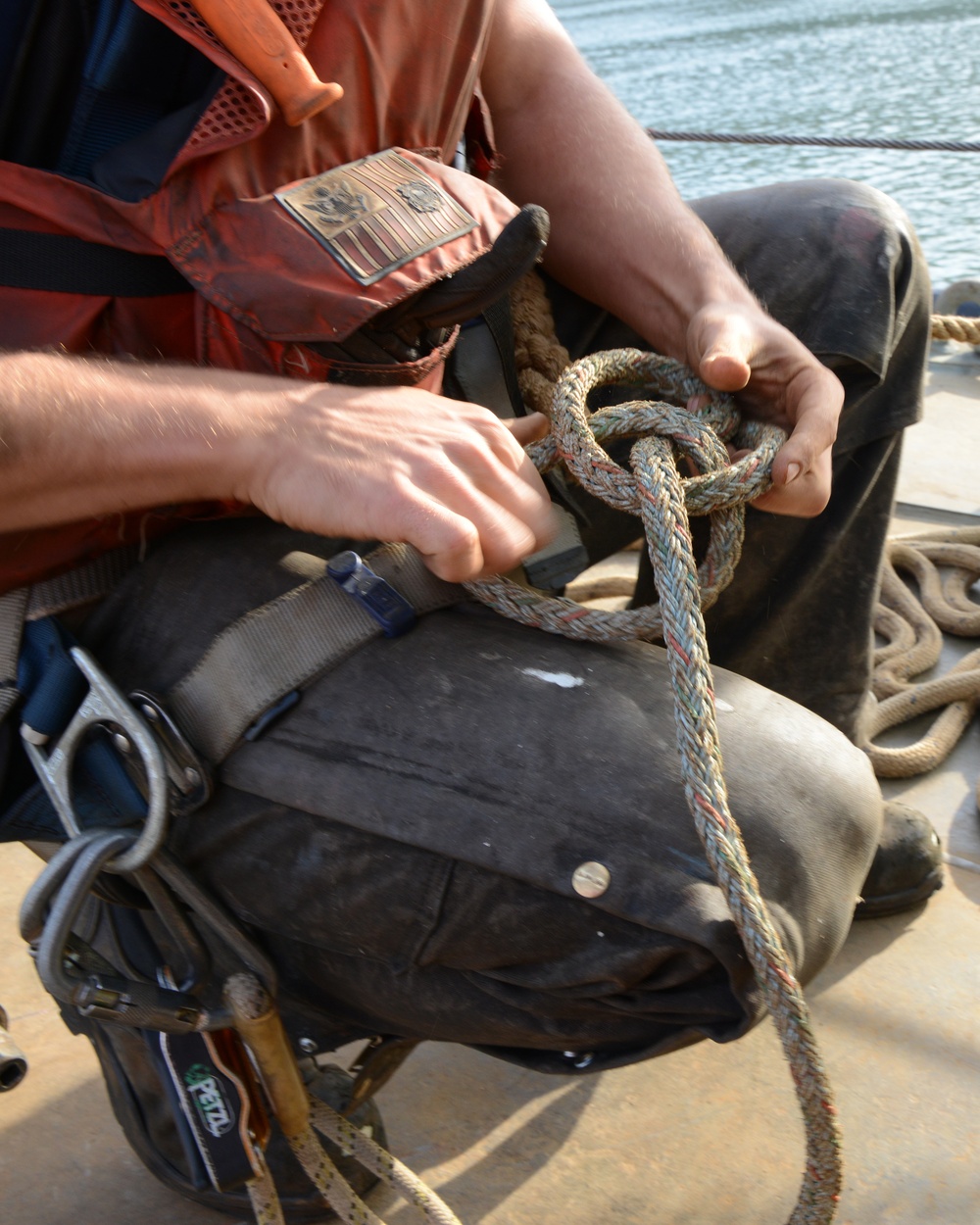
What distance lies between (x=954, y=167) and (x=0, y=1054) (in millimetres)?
5334

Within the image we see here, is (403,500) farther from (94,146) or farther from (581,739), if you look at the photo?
(94,146)

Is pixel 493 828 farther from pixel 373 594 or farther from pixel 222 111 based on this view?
pixel 222 111

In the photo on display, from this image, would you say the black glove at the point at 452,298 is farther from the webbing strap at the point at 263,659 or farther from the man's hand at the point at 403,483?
the webbing strap at the point at 263,659

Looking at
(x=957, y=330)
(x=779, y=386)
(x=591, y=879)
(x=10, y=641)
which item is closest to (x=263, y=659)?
(x=10, y=641)

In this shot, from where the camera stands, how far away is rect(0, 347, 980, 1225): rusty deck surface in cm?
105

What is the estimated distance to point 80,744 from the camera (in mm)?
890

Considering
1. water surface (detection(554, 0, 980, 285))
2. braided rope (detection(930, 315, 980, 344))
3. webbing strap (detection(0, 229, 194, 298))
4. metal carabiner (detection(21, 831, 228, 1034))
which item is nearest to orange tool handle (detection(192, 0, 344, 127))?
webbing strap (detection(0, 229, 194, 298))

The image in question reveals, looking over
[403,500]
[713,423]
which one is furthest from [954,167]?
[403,500]

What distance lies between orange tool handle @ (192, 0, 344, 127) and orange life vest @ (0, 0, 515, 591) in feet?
0.04

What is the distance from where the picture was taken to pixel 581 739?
2.84 ft

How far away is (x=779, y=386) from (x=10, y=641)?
0.76 m

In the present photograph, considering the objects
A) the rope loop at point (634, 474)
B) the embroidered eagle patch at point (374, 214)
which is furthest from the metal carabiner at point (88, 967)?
the embroidered eagle patch at point (374, 214)

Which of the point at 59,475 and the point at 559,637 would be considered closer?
the point at 59,475

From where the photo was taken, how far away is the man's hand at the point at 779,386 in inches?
39.9
